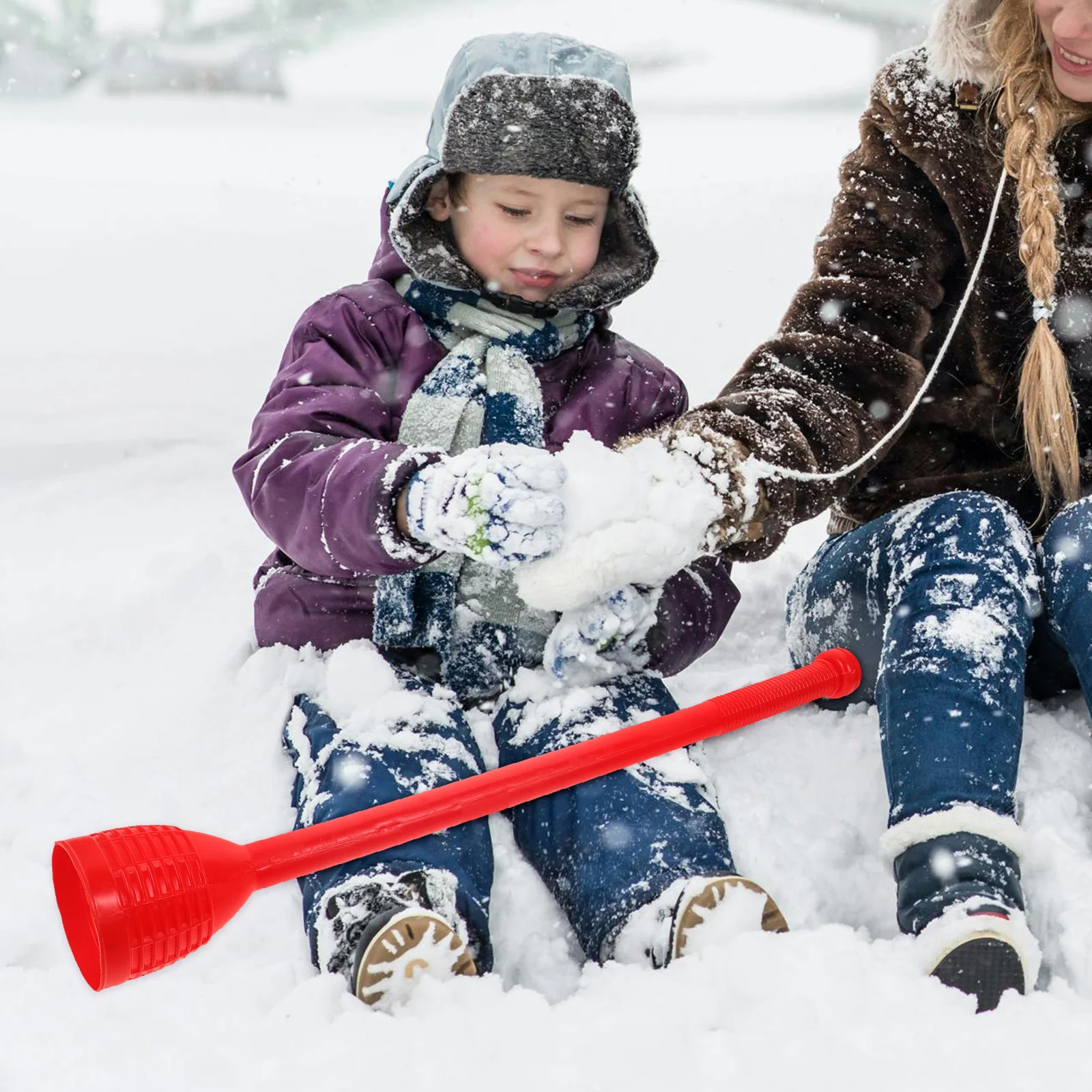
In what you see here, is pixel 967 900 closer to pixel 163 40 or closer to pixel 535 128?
pixel 535 128

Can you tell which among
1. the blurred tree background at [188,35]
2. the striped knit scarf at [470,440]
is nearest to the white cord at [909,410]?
the striped knit scarf at [470,440]

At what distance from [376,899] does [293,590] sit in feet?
1.74

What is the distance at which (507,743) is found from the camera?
1443 mm

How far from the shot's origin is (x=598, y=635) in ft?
4.71

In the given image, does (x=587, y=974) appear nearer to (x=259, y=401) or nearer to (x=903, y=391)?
(x=903, y=391)

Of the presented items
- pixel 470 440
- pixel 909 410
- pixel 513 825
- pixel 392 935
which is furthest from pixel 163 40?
pixel 392 935

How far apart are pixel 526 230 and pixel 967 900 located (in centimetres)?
96

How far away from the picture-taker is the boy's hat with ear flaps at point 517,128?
4.90 feet

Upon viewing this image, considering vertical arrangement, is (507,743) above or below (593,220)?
below

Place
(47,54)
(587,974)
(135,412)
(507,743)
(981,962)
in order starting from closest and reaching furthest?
(981,962) < (587,974) < (507,743) < (135,412) < (47,54)

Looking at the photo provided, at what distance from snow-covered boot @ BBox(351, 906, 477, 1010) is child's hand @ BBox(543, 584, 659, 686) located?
45 cm

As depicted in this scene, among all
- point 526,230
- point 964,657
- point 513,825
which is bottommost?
point 513,825

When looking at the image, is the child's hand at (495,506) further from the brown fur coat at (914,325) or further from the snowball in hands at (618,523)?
the brown fur coat at (914,325)

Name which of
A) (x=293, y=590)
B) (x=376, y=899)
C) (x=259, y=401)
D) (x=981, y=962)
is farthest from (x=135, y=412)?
(x=981, y=962)
